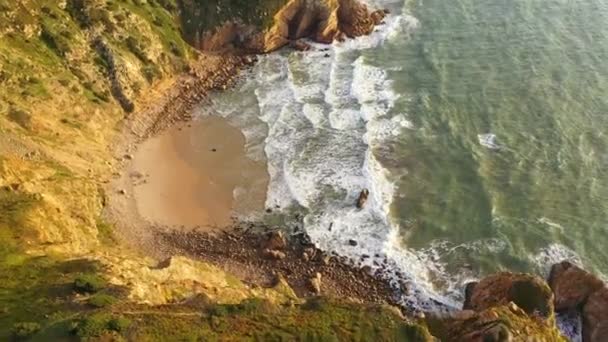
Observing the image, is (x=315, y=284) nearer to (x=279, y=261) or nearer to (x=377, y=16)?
(x=279, y=261)

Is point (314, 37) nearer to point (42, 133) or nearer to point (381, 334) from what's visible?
point (42, 133)

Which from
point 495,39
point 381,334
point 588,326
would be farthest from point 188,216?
point 495,39

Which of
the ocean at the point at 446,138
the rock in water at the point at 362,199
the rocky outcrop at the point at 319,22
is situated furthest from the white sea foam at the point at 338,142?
the rocky outcrop at the point at 319,22

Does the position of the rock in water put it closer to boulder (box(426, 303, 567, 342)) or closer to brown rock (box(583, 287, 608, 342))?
boulder (box(426, 303, 567, 342))

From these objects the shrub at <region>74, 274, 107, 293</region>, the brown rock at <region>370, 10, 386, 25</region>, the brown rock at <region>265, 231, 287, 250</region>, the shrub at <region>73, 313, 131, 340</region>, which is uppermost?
the shrub at <region>73, 313, 131, 340</region>

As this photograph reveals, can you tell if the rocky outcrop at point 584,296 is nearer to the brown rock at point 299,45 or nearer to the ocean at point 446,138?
the ocean at point 446,138

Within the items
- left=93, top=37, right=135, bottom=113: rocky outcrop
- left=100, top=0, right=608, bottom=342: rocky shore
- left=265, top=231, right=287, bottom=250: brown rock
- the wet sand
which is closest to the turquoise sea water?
left=100, top=0, right=608, bottom=342: rocky shore
